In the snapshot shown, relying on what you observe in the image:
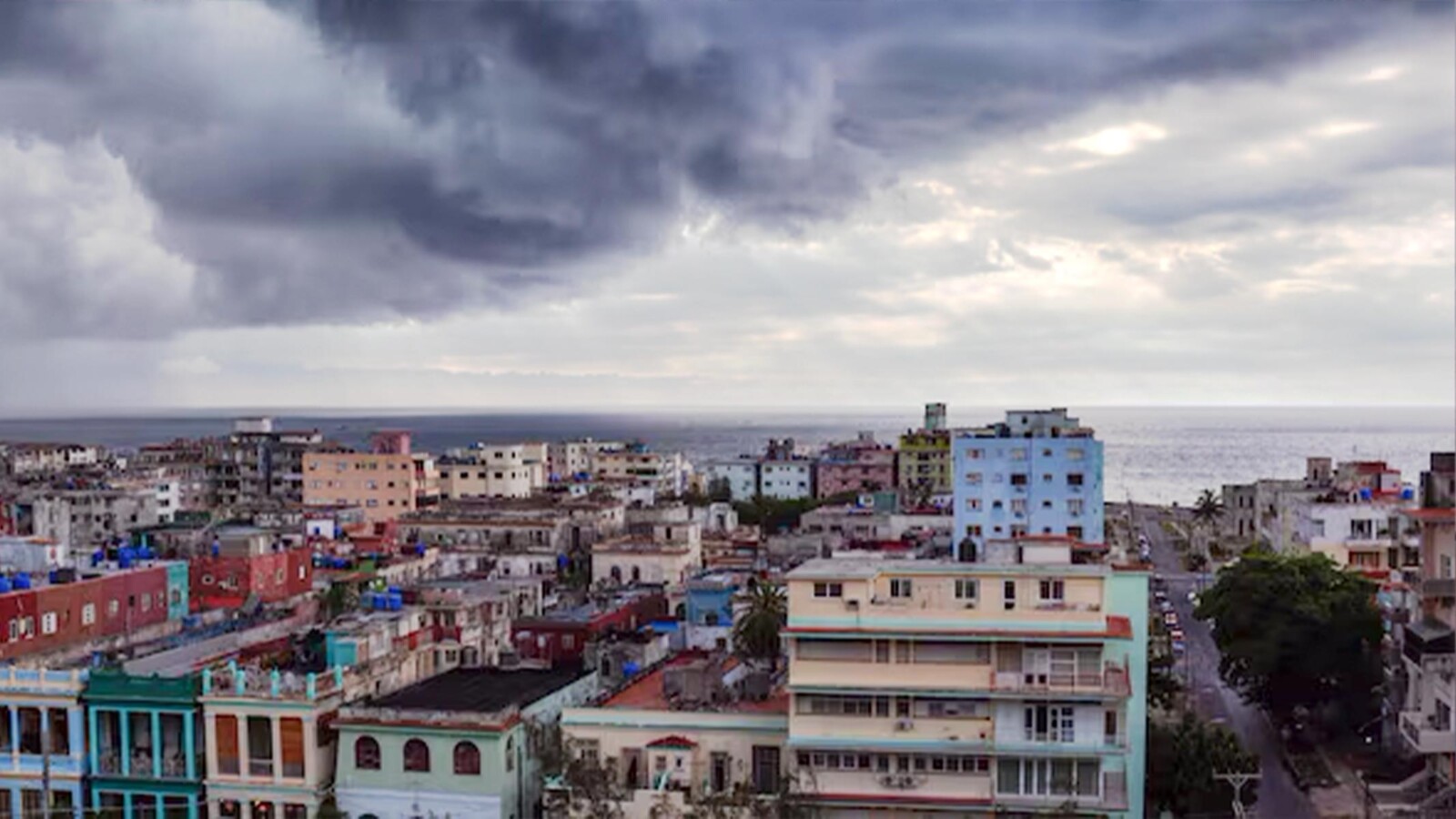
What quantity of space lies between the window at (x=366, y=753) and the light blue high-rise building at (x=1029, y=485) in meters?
50.8

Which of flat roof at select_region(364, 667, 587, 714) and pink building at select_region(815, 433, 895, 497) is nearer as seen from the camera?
flat roof at select_region(364, 667, 587, 714)

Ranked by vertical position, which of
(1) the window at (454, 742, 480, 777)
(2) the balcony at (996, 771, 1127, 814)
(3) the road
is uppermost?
(1) the window at (454, 742, 480, 777)

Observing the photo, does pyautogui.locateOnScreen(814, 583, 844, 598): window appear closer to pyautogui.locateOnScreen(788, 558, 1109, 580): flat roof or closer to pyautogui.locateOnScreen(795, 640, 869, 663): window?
pyautogui.locateOnScreen(788, 558, 1109, 580): flat roof

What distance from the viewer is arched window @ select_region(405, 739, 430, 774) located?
116 ft

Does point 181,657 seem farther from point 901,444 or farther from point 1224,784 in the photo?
point 901,444

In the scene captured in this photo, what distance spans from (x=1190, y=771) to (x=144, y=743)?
2898 cm

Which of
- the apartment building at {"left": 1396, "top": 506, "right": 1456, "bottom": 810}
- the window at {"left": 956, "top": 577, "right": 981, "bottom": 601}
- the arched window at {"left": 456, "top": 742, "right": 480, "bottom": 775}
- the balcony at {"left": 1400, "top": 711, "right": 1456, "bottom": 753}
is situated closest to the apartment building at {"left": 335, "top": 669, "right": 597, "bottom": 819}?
the arched window at {"left": 456, "top": 742, "right": 480, "bottom": 775}

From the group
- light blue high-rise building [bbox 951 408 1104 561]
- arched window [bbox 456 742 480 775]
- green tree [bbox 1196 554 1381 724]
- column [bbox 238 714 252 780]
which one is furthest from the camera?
light blue high-rise building [bbox 951 408 1104 561]

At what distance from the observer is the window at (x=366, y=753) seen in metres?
35.8

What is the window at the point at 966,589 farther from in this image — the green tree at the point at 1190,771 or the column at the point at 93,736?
the column at the point at 93,736

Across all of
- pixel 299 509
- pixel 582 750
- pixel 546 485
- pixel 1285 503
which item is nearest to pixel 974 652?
pixel 582 750

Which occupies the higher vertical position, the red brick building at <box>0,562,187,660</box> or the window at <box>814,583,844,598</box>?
the window at <box>814,583,844,598</box>

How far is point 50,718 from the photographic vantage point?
1508 inches

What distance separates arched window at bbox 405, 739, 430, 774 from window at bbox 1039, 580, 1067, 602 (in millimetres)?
16372
